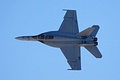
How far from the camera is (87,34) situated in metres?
43.8

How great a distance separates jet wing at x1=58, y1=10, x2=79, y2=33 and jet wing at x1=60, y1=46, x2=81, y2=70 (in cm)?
220

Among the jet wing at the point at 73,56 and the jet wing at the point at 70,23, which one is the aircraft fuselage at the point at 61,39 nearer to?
the jet wing at the point at 73,56

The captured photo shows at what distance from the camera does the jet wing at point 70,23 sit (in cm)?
4441

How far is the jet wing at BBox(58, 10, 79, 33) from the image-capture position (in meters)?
44.4

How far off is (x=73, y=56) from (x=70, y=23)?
420 cm

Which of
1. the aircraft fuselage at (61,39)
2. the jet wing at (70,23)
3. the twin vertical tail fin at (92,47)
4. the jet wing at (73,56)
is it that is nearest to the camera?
the jet wing at (73,56)

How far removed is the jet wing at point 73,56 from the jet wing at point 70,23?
220 cm

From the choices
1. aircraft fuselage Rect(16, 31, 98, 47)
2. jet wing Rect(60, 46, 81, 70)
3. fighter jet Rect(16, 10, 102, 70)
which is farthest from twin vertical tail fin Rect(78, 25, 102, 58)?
jet wing Rect(60, 46, 81, 70)

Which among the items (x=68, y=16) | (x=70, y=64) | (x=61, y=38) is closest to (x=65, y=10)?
(x=68, y=16)

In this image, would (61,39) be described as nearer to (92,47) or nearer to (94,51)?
(92,47)

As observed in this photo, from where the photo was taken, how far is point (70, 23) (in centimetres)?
4478

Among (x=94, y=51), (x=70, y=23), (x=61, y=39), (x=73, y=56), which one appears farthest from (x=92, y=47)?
(x=70, y=23)

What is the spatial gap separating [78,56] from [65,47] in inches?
74.1

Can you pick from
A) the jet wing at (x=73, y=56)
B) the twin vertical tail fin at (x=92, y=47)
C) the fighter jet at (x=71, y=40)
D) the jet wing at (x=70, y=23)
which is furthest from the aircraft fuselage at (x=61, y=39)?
the jet wing at (x=70, y=23)
